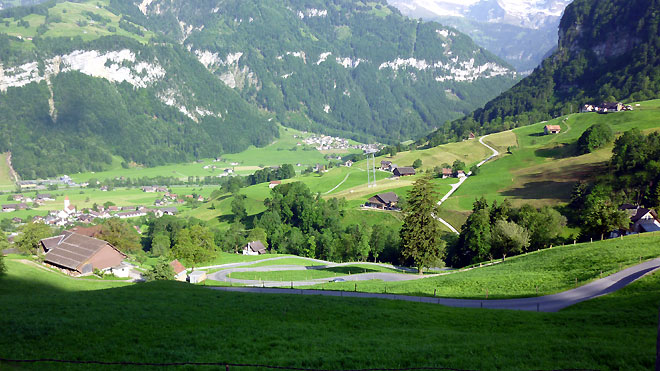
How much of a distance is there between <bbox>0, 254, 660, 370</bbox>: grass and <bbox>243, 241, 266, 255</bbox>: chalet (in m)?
66.1

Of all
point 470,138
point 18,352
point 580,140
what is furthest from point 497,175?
point 18,352

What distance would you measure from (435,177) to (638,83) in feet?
346

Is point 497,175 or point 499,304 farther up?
point 497,175

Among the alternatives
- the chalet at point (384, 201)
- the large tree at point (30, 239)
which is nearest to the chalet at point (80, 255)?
the large tree at point (30, 239)

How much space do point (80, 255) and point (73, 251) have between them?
2.00m

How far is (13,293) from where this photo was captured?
38.7 m

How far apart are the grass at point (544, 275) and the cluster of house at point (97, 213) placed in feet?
402

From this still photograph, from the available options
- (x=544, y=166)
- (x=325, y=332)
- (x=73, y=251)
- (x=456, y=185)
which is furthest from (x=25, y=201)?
(x=325, y=332)

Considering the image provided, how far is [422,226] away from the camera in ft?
185

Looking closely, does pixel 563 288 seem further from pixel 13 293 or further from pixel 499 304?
pixel 13 293

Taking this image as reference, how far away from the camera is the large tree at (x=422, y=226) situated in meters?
55.7

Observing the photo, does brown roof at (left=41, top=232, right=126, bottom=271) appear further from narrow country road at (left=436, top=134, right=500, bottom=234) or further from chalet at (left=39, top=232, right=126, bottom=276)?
narrow country road at (left=436, top=134, right=500, bottom=234)

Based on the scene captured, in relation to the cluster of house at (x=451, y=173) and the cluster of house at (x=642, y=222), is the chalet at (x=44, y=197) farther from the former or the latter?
the cluster of house at (x=642, y=222)

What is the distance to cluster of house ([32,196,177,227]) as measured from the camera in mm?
149062
